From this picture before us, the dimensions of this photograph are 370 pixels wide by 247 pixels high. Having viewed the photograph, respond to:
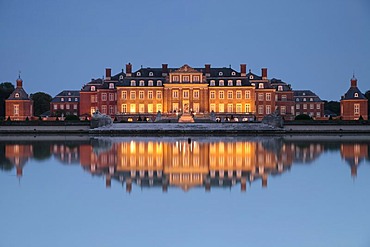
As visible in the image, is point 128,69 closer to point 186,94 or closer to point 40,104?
point 186,94

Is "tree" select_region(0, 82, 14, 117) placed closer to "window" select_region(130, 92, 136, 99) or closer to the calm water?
"window" select_region(130, 92, 136, 99)

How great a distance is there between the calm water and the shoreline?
22480 millimetres

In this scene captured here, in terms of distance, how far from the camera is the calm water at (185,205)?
6.39 metres

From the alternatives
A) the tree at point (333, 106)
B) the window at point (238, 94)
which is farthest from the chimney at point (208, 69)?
the tree at point (333, 106)

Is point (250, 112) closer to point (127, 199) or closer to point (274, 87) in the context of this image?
point (274, 87)

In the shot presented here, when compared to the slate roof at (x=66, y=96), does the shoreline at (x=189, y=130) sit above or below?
below

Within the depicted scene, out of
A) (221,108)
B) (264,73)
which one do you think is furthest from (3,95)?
(264,73)

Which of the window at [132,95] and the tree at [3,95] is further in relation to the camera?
the tree at [3,95]

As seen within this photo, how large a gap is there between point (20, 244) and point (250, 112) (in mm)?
50343

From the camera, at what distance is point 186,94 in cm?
5591

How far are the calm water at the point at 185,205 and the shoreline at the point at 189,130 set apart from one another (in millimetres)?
22480

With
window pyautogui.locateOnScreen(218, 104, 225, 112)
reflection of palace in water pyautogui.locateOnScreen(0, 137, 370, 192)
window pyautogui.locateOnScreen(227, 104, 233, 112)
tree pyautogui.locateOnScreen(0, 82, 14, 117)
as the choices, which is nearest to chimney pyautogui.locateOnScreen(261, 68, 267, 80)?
window pyautogui.locateOnScreen(227, 104, 233, 112)

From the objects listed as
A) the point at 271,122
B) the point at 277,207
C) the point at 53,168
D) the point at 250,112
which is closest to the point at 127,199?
the point at 277,207

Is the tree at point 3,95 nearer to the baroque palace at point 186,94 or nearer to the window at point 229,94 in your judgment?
the baroque palace at point 186,94
